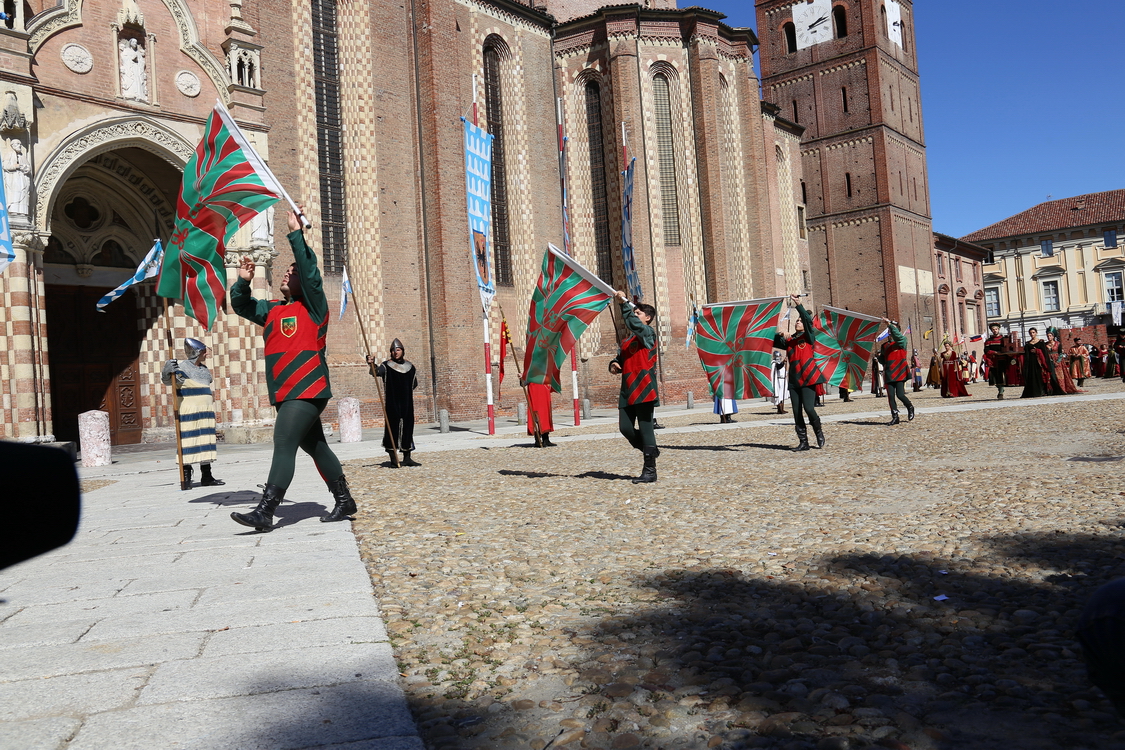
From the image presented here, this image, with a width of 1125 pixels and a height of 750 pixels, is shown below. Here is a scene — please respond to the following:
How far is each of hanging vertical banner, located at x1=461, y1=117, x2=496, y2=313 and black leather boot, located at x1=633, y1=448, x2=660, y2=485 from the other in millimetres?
9203

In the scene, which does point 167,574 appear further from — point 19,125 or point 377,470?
point 19,125

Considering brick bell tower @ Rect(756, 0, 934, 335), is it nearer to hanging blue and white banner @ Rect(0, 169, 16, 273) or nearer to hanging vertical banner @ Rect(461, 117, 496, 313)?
hanging vertical banner @ Rect(461, 117, 496, 313)

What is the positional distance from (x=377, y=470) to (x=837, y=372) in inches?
388

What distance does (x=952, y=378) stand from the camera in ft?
89.1

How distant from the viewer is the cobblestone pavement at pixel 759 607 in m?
2.61

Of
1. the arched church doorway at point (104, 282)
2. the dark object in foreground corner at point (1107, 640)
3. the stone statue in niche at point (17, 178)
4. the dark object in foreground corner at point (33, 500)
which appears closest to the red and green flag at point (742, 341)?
the stone statue in niche at point (17, 178)

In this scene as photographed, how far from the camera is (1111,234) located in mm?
66375

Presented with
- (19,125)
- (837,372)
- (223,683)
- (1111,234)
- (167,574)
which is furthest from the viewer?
(1111,234)

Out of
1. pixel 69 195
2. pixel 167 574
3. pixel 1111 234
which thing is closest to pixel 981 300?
pixel 1111 234

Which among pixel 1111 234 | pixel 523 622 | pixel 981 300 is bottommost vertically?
pixel 523 622

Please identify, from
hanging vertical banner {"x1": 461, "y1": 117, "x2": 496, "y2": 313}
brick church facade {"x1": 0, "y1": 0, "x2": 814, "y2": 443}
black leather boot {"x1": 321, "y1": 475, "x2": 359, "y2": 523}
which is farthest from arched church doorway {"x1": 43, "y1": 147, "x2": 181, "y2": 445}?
black leather boot {"x1": 321, "y1": 475, "x2": 359, "y2": 523}

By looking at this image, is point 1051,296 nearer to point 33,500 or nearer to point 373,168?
point 373,168

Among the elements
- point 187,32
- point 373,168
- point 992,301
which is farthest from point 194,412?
point 992,301

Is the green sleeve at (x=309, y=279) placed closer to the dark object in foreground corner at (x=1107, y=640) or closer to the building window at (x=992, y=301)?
the dark object in foreground corner at (x=1107, y=640)
